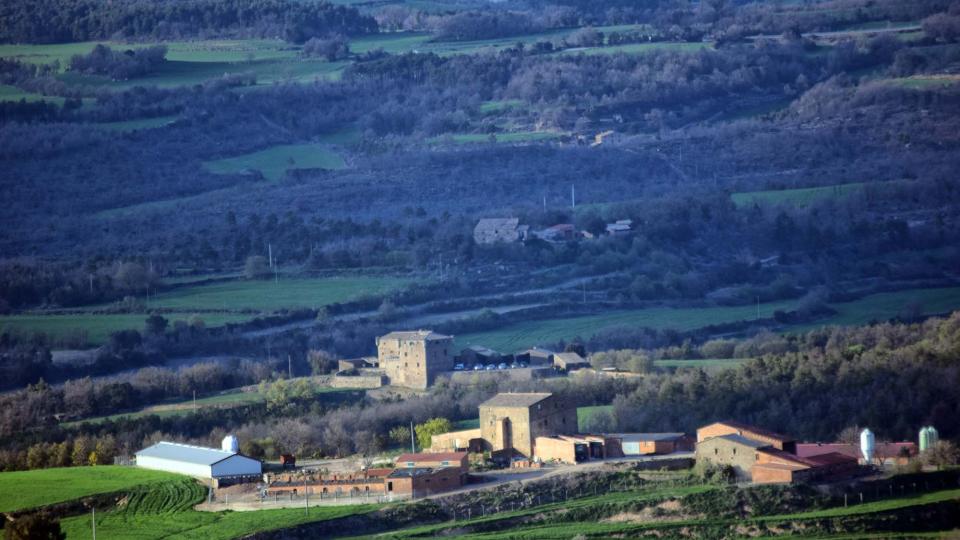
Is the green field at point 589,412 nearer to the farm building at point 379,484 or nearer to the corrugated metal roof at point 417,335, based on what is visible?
the corrugated metal roof at point 417,335

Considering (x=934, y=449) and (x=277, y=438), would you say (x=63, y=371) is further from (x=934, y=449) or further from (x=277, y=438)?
(x=934, y=449)

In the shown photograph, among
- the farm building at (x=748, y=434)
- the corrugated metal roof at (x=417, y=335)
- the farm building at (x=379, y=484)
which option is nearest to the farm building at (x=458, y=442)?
the farm building at (x=379, y=484)

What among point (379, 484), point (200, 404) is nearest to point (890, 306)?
point (200, 404)

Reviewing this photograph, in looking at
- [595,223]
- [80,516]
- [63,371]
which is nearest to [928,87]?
[595,223]

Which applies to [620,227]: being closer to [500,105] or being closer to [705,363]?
[705,363]

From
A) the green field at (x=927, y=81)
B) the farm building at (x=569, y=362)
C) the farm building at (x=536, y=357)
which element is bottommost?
the farm building at (x=536, y=357)

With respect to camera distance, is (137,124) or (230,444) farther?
(137,124)
